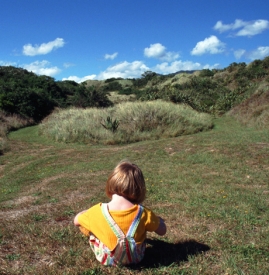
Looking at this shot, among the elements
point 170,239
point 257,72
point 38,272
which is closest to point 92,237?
point 38,272

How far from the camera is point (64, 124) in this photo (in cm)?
2219

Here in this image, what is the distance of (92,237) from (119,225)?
363 millimetres

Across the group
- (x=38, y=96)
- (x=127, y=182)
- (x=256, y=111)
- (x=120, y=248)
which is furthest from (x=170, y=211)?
(x=38, y=96)

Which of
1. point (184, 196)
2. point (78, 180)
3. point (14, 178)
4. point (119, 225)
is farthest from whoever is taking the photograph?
point (14, 178)

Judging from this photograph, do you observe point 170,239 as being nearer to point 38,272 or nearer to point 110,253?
point 110,253

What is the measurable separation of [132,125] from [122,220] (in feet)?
58.8

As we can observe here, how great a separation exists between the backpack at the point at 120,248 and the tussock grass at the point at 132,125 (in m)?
16.0

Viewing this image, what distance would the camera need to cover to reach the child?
2992 mm

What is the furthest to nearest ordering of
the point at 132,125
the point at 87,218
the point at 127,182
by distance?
the point at 132,125
the point at 87,218
the point at 127,182

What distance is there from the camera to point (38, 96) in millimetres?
35688

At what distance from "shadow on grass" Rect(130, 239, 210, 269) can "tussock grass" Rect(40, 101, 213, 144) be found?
1542cm

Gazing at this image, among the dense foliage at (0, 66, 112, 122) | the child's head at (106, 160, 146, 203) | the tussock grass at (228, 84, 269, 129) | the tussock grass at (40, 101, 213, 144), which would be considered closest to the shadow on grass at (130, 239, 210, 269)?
the child's head at (106, 160, 146, 203)

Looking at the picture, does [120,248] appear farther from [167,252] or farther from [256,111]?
[256,111]

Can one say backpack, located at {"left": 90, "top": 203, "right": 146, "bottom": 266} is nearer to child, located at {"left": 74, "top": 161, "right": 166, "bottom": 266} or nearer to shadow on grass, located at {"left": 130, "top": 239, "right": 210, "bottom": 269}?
child, located at {"left": 74, "top": 161, "right": 166, "bottom": 266}
